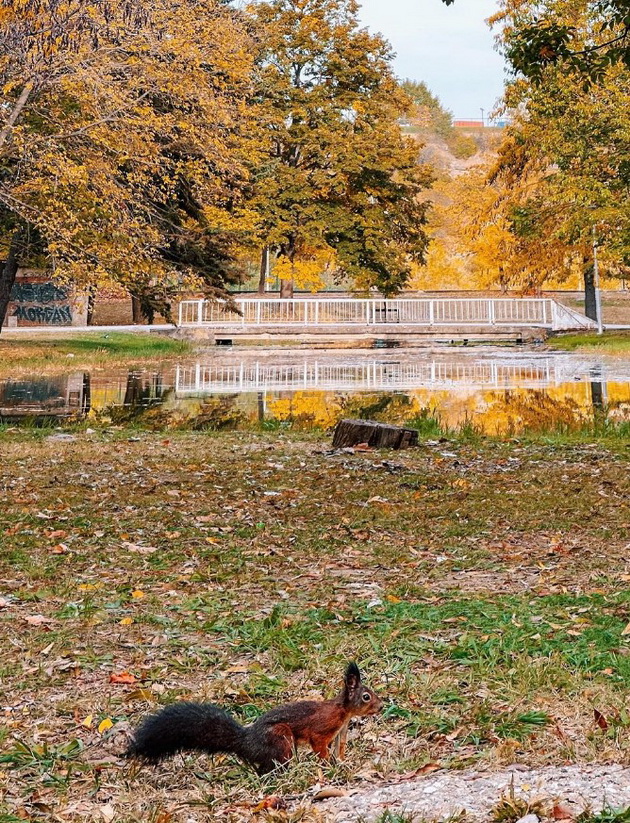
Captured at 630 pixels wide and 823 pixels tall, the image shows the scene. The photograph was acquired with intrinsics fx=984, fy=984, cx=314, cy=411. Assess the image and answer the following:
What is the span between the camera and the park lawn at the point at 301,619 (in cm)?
382

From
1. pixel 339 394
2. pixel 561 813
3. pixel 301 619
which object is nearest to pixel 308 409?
pixel 339 394

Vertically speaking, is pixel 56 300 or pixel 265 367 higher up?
pixel 56 300

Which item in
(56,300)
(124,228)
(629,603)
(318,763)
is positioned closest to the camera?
(318,763)

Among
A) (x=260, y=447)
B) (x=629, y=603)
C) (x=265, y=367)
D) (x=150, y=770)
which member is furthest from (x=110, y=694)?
(x=265, y=367)

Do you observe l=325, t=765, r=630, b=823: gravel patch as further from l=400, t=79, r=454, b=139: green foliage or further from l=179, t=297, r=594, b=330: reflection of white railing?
l=400, t=79, r=454, b=139: green foliage

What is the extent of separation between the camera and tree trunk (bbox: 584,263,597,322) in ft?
151

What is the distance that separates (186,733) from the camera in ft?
11.5

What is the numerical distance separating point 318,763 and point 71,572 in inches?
139

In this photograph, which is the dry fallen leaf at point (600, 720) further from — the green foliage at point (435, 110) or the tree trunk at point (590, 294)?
the green foliage at point (435, 110)

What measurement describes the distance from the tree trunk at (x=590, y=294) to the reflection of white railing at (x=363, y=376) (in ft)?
45.4

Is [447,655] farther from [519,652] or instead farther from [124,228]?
[124,228]

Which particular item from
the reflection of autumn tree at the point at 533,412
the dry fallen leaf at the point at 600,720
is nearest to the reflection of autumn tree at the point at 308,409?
the reflection of autumn tree at the point at 533,412

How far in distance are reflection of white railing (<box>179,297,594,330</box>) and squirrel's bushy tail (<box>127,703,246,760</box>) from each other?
143 ft

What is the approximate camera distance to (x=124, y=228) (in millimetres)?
20875
